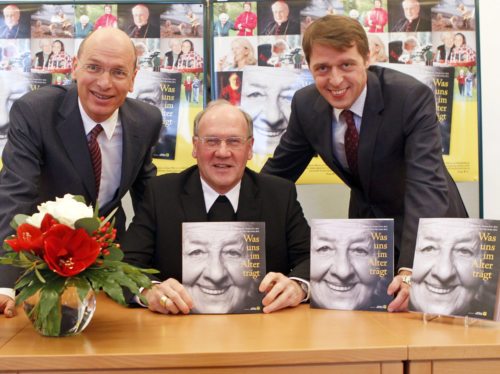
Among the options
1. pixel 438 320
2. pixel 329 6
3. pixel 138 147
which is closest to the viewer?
pixel 438 320

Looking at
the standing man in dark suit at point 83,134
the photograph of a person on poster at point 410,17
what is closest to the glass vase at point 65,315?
the standing man in dark suit at point 83,134

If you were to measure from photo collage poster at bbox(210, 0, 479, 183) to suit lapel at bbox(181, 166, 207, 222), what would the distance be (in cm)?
114

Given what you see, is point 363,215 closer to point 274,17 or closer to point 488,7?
point 274,17

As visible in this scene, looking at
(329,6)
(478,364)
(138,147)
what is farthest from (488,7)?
(478,364)

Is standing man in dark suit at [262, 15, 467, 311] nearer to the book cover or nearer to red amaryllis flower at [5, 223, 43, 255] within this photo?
the book cover

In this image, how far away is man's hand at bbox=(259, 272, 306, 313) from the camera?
204 centimetres

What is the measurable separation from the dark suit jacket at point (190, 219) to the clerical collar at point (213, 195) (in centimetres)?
2

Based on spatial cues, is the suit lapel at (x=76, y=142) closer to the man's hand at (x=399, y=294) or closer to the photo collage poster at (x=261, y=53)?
the photo collage poster at (x=261, y=53)

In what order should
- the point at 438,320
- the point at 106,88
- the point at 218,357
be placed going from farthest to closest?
the point at 106,88 → the point at 438,320 → the point at 218,357

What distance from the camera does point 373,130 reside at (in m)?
2.56

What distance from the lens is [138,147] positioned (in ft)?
8.99

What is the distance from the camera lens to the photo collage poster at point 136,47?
3566 millimetres

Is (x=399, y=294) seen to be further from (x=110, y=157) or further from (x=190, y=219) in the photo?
(x=110, y=157)

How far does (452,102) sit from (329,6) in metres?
0.85
